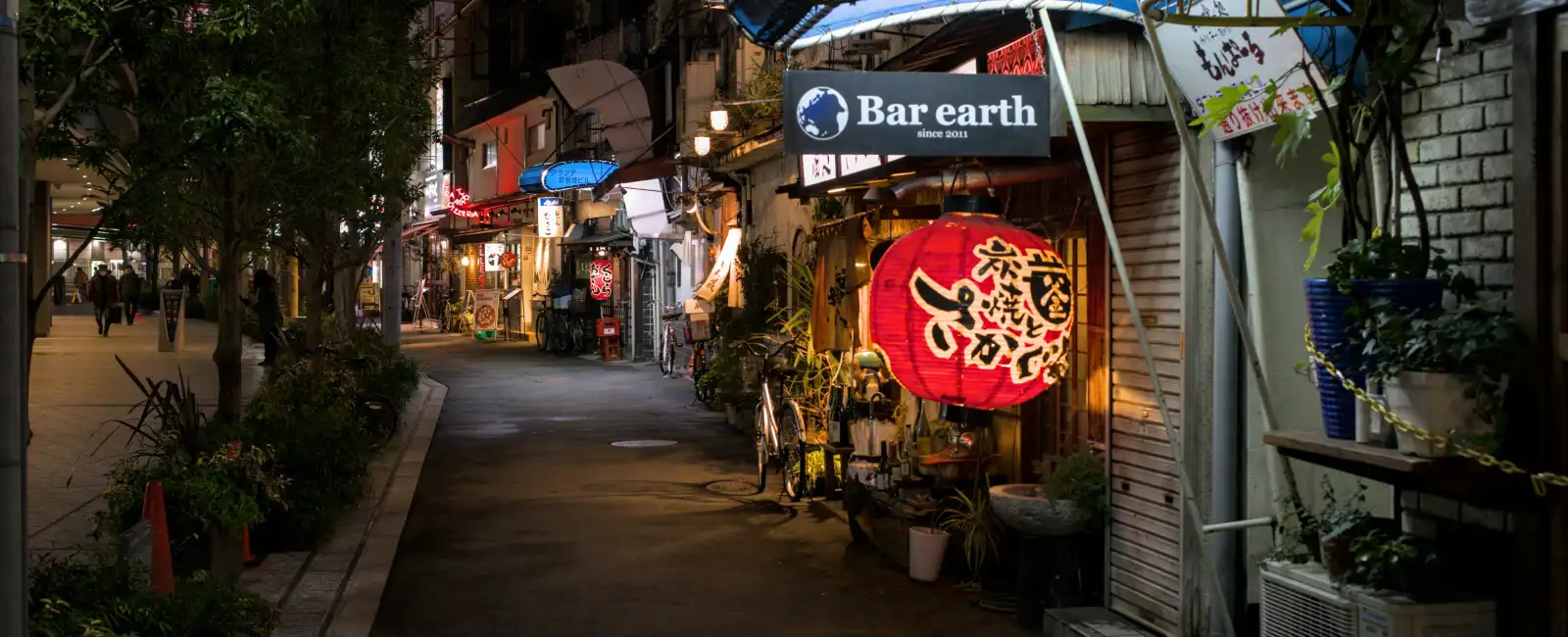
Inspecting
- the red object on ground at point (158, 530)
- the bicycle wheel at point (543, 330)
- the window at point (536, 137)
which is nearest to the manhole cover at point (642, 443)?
the red object on ground at point (158, 530)

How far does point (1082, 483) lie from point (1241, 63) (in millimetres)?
3313

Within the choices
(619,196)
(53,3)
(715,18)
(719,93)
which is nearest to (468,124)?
(619,196)

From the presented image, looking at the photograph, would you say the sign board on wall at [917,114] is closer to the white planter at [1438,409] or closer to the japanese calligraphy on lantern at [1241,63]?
the japanese calligraphy on lantern at [1241,63]

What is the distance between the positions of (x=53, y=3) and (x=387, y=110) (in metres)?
8.48

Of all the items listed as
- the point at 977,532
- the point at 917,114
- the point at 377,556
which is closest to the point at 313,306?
the point at 377,556

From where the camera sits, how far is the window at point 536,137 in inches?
1743

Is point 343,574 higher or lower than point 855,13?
lower

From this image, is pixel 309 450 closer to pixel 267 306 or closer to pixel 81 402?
pixel 81 402

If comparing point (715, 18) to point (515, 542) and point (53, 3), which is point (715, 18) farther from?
point (53, 3)

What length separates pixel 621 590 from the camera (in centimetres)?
997

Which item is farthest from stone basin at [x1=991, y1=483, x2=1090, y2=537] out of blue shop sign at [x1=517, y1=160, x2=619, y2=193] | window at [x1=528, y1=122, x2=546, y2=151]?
window at [x1=528, y1=122, x2=546, y2=151]

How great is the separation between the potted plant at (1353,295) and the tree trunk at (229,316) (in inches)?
366

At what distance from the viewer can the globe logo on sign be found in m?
7.27

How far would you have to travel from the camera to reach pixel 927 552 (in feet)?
33.0
